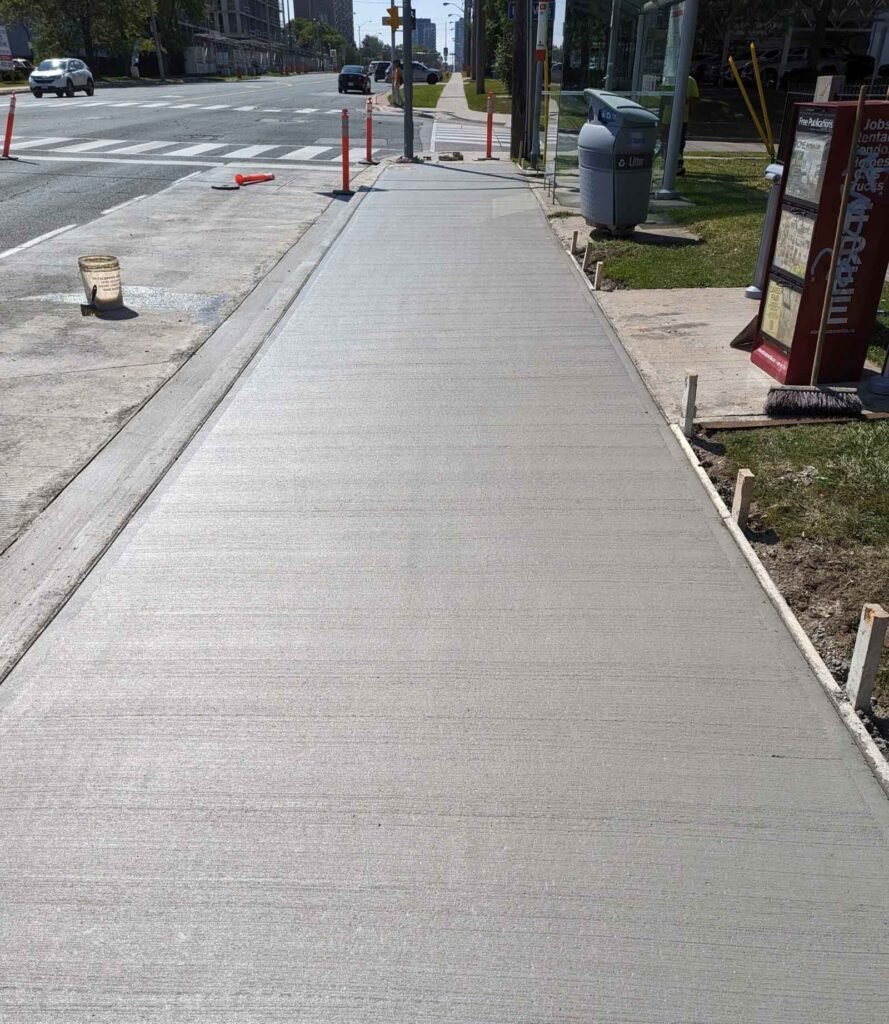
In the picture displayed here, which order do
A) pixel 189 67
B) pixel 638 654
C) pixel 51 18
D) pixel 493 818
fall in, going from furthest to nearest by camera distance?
pixel 189 67 → pixel 51 18 → pixel 638 654 → pixel 493 818

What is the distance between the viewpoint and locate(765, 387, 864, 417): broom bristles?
235 inches

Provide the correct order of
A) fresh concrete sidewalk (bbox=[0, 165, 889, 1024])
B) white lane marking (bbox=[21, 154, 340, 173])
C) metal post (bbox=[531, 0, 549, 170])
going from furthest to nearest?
white lane marking (bbox=[21, 154, 340, 173]) < metal post (bbox=[531, 0, 549, 170]) < fresh concrete sidewalk (bbox=[0, 165, 889, 1024])

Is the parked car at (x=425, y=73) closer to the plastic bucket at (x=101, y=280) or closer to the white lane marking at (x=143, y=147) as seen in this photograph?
the white lane marking at (x=143, y=147)

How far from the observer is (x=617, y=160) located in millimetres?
11094

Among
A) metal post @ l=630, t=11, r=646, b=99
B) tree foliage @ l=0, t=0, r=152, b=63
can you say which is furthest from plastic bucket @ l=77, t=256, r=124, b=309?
tree foliage @ l=0, t=0, r=152, b=63

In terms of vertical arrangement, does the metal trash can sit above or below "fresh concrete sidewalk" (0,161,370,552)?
above

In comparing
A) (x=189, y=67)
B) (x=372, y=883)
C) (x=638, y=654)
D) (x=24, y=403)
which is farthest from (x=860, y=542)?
(x=189, y=67)

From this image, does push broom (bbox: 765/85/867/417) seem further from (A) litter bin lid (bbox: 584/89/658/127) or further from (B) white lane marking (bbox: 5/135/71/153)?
(B) white lane marking (bbox: 5/135/71/153)

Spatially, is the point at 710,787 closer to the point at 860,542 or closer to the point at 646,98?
the point at 860,542

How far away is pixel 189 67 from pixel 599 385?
96857 millimetres

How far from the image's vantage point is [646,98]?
46.4 ft

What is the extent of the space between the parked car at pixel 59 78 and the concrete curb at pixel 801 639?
4379 centimetres

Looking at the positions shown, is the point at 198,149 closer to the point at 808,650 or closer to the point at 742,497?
the point at 742,497

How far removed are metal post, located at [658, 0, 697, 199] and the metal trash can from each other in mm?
2338
